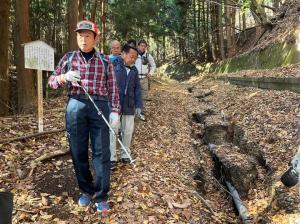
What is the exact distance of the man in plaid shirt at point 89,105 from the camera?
4445mm

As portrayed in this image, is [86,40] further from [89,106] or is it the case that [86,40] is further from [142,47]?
[142,47]

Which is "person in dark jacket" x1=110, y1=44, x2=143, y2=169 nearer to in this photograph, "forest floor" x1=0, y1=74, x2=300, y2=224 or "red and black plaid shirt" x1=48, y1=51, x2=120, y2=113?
"forest floor" x1=0, y1=74, x2=300, y2=224

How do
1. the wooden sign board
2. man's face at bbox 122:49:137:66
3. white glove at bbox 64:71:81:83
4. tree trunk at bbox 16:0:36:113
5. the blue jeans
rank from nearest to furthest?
1. white glove at bbox 64:71:81:83
2. the blue jeans
3. man's face at bbox 122:49:137:66
4. the wooden sign board
5. tree trunk at bbox 16:0:36:113

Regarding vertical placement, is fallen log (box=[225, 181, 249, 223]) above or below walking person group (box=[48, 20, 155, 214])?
below

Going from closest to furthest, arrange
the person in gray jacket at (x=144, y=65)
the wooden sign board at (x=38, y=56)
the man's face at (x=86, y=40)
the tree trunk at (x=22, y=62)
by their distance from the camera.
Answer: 1. the man's face at (x=86, y=40)
2. the wooden sign board at (x=38, y=56)
3. the person in gray jacket at (x=144, y=65)
4. the tree trunk at (x=22, y=62)

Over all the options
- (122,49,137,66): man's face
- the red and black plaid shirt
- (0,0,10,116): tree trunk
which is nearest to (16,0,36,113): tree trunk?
(0,0,10,116): tree trunk

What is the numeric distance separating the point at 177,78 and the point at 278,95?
29.7 metres

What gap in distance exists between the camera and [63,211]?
15.0ft

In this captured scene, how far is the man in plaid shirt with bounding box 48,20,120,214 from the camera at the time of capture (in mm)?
4445

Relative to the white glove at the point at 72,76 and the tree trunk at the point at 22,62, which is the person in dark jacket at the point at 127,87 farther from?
the tree trunk at the point at 22,62

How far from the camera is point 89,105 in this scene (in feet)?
14.7

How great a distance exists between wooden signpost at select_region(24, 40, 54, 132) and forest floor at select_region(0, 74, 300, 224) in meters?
0.65

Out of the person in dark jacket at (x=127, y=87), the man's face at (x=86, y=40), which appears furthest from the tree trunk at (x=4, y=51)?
the man's face at (x=86, y=40)

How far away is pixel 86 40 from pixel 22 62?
6216 mm
